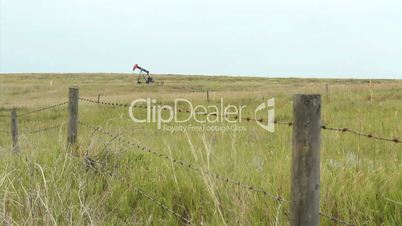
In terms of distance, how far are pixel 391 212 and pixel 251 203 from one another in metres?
0.97

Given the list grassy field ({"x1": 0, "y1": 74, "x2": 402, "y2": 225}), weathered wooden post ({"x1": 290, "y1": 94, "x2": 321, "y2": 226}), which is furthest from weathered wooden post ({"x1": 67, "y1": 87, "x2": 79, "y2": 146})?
weathered wooden post ({"x1": 290, "y1": 94, "x2": 321, "y2": 226})

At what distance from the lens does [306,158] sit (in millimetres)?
2359

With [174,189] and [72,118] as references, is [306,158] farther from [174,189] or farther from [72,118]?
[72,118]

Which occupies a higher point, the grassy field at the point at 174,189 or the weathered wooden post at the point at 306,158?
the weathered wooden post at the point at 306,158

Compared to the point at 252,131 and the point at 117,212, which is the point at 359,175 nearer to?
the point at 117,212

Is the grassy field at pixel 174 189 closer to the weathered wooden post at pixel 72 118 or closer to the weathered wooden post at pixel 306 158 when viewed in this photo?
the weathered wooden post at pixel 72 118

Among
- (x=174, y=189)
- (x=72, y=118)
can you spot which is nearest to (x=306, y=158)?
(x=174, y=189)

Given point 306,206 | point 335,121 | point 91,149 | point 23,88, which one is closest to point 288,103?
point 335,121

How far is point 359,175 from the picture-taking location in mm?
3566

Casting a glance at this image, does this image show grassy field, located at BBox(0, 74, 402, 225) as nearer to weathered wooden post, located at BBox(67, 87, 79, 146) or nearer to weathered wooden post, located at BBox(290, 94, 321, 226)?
weathered wooden post, located at BBox(67, 87, 79, 146)

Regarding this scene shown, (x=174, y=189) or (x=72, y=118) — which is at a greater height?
(x=72, y=118)

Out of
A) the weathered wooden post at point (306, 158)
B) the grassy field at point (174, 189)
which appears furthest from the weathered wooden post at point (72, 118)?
the weathered wooden post at point (306, 158)

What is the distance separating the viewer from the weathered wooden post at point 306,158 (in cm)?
234

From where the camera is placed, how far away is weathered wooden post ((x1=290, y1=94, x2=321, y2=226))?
92.1 inches
